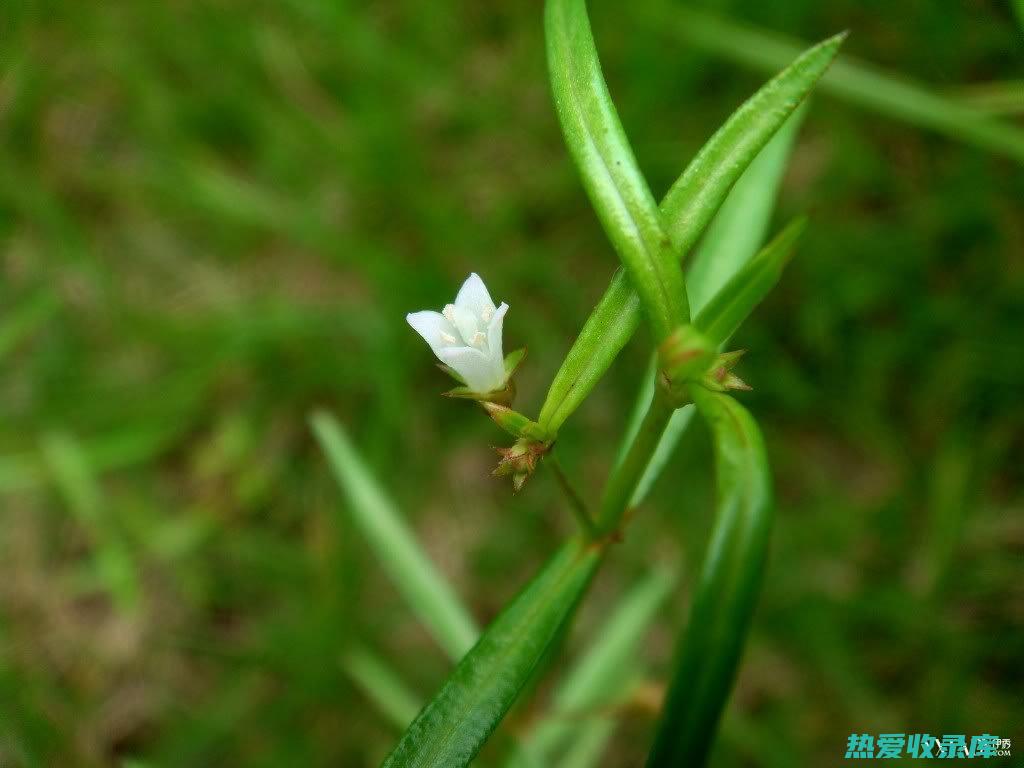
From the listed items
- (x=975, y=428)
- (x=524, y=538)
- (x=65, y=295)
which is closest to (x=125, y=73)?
Answer: (x=65, y=295)

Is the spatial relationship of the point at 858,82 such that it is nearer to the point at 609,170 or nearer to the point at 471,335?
the point at 609,170

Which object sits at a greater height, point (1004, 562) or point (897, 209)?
point (897, 209)

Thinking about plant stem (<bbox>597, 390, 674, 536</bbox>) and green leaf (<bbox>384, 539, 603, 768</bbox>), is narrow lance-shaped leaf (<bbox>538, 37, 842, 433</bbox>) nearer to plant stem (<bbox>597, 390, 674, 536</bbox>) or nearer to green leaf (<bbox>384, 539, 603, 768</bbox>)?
plant stem (<bbox>597, 390, 674, 536</bbox>)

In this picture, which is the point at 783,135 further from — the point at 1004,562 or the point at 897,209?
the point at 1004,562

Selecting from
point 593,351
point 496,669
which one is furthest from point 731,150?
point 496,669

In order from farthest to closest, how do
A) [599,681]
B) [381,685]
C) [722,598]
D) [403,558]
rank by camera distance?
[381,685] → [599,681] → [403,558] → [722,598]

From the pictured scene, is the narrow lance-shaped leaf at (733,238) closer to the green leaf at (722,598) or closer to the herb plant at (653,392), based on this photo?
the herb plant at (653,392)
